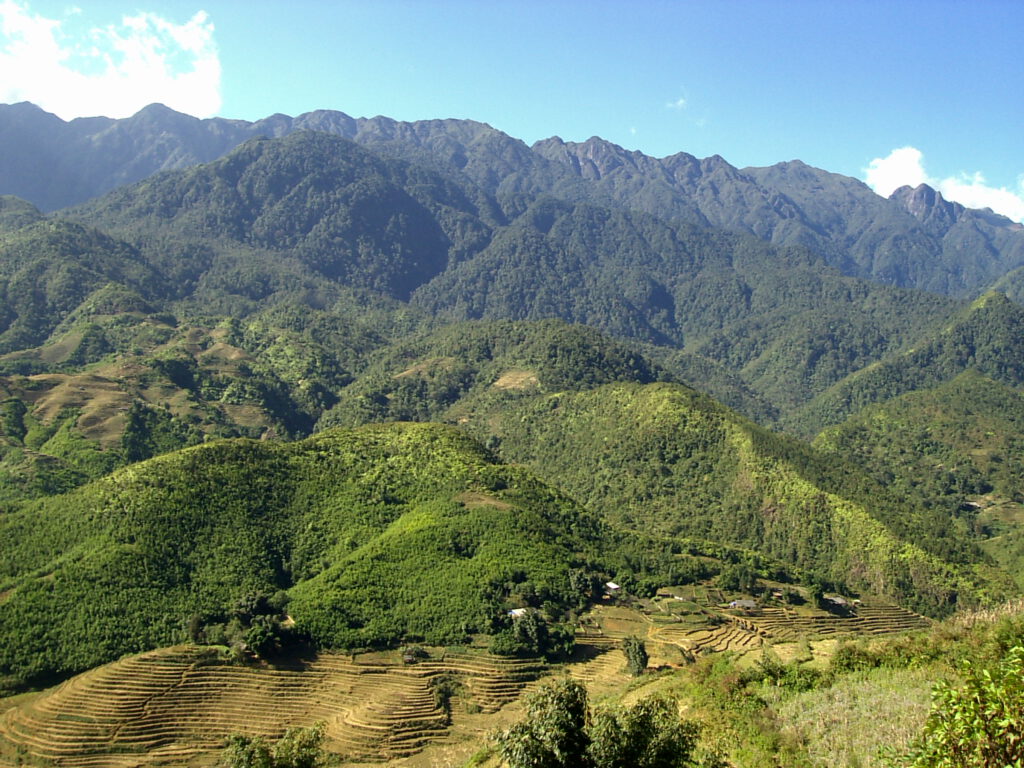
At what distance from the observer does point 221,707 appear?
5141 cm

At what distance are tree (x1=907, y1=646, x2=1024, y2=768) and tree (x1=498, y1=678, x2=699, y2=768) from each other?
10265mm

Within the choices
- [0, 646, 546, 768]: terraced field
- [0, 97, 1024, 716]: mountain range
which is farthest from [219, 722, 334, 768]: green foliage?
[0, 97, 1024, 716]: mountain range

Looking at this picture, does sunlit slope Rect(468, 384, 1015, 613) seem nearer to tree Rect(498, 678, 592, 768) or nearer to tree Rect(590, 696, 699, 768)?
tree Rect(590, 696, 699, 768)

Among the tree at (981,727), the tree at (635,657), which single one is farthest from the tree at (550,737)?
the tree at (635,657)

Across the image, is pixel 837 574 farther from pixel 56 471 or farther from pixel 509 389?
pixel 56 471

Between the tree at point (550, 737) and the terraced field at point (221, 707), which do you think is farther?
the terraced field at point (221, 707)

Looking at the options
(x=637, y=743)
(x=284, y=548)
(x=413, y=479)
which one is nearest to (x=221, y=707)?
(x=284, y=548)

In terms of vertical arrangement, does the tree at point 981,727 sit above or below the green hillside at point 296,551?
above

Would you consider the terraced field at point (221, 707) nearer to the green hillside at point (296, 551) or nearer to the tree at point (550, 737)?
the green hillside at point (296, 551)

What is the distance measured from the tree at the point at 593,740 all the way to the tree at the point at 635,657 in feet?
111

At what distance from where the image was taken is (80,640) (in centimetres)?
5500

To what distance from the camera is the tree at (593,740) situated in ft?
79.7

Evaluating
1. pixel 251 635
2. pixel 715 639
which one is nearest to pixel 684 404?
pixel 715 639

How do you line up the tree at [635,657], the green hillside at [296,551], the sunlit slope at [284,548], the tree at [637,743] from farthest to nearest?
1. the tree at [635,657]
2. the green hillside at [296,551]
3. the sunlit slope at [284,548]
4. the tree at [637,743]
